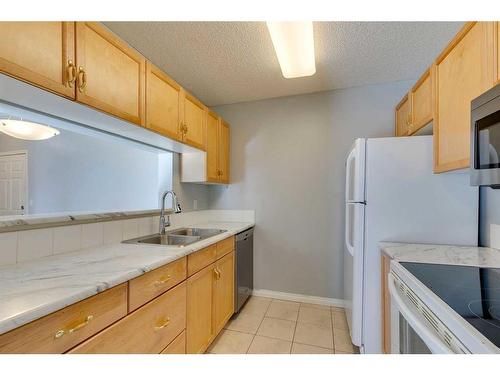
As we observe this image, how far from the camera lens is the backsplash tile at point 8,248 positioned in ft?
3.31

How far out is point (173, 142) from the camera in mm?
1865

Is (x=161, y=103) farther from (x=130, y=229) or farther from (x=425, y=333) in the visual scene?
(x=425, y=333)

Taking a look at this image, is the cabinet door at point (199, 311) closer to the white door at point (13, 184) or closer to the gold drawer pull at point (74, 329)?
the gold drawer pull at point (74, 329)

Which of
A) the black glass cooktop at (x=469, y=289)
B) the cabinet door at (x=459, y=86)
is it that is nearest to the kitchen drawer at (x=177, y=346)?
the black glass cooktop at (x=469, y=289)

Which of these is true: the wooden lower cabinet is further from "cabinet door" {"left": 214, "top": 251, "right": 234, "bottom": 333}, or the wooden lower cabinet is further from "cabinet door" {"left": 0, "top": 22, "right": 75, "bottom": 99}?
"cabinet door" {"left": 0, "top": 22, "right": 75, "bottom": 99}

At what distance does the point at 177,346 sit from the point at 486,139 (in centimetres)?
185

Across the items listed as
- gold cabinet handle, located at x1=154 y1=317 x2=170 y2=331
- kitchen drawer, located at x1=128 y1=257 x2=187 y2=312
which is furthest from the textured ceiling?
gold cabinet handle, located at x1=154 y1=317 x2=170 y2=331

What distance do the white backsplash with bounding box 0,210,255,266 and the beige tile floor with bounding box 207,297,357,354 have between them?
1.12 m

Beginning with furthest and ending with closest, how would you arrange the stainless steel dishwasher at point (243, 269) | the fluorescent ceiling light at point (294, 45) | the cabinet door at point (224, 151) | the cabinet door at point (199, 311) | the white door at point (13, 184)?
the cabinet door at point (224, 151)
the stainless steel dishwasher at point (243, 269)
the cabinet door at point (199, 311)
the fluorescent ceiling light at point (294, 45)
the white door at point (13, 184)

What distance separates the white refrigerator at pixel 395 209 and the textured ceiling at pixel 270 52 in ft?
2.55

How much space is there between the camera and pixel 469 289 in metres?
0.86
